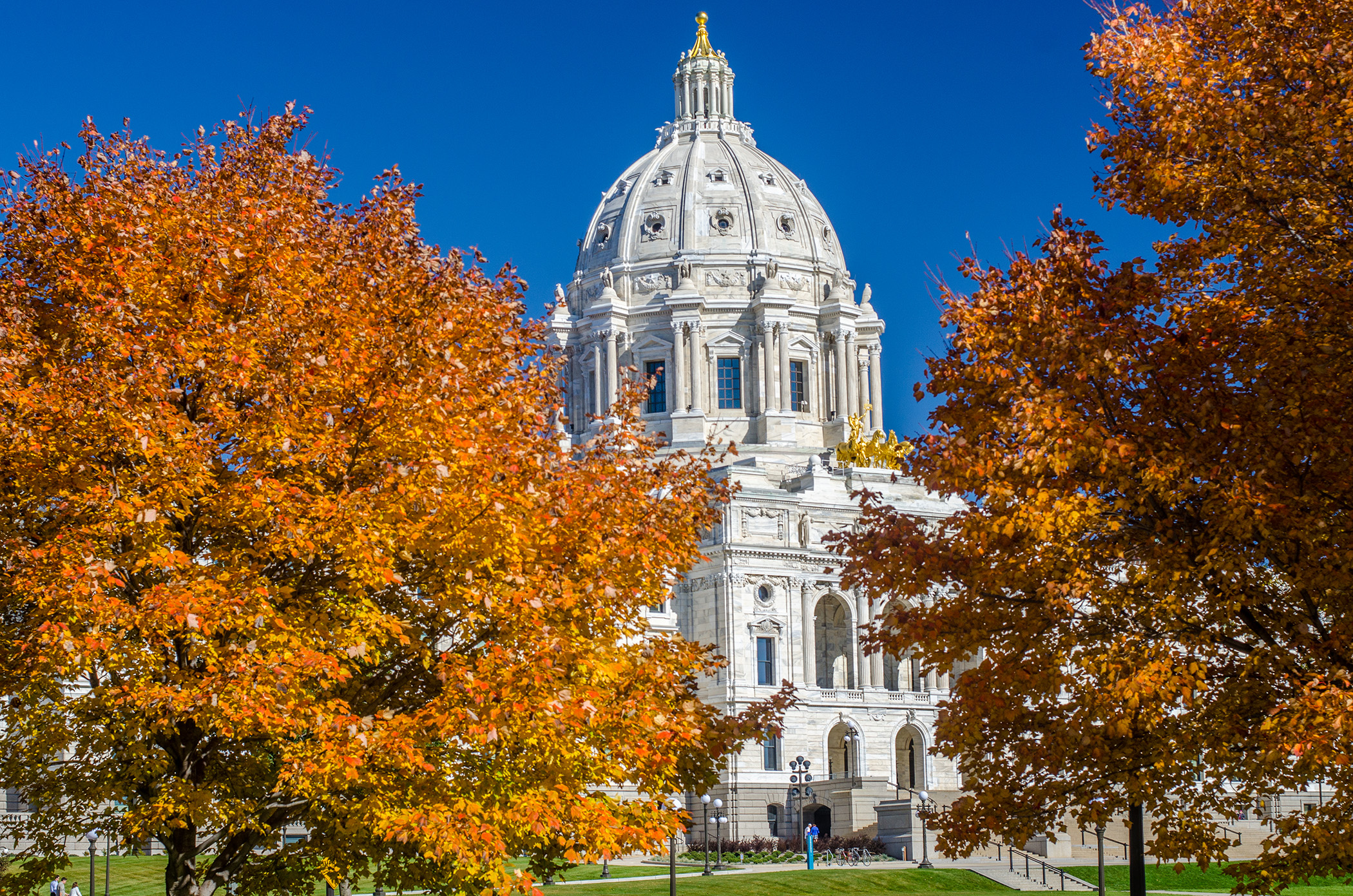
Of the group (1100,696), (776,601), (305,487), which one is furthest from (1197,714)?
(776,601)

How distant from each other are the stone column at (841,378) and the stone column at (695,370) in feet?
33.5

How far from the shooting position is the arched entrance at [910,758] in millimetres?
92938

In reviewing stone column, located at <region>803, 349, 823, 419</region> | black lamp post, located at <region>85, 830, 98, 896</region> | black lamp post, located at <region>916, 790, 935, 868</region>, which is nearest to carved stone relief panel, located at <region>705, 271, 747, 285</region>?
stone column, located at <region>803, 349, 823, 419</region>

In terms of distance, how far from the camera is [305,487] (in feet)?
56.2

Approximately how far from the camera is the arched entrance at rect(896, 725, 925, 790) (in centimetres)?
9294

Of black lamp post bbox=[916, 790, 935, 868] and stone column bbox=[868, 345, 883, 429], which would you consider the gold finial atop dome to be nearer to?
stone column bbox=[868, 345, 883, 429]

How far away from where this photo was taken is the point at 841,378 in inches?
4405

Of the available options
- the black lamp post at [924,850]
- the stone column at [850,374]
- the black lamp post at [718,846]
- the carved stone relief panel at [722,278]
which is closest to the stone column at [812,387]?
the stone column at [850,374]

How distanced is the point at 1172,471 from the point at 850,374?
98.0 metres

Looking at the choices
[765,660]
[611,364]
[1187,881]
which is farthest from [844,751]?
[1187,881]

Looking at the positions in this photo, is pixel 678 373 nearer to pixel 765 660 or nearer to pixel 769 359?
pixel 769 359

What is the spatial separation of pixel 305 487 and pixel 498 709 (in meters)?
3.83

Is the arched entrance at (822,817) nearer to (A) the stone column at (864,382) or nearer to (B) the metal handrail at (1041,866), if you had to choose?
(B) the metal handrail at (1041,866)

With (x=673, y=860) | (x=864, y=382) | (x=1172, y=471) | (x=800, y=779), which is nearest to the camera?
(x=1172, y=471)
